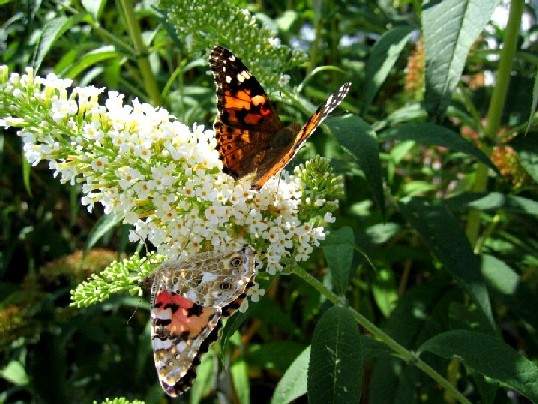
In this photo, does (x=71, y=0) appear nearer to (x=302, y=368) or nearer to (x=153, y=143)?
(x=153, y=143)

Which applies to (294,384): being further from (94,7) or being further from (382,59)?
(94,7)

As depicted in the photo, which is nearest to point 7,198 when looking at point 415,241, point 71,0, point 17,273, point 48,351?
point 17,273

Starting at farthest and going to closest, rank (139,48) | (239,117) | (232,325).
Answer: (139,48) < (239,117) < (232,325)

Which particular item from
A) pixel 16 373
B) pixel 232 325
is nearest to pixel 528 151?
pixel 232 325

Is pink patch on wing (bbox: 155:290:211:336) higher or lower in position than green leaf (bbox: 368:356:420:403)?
higher

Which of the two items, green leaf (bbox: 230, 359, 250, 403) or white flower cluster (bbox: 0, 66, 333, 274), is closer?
white flower cluster (bbox: 0, 66, 333, 274)

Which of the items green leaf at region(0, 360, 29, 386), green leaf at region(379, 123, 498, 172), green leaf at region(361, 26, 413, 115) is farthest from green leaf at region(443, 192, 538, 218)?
green leaf at region(0, 360, 29, 386)

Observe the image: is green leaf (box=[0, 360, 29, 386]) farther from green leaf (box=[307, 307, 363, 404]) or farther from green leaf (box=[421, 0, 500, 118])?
green leaf (box=[421, 0, 500, 118])
